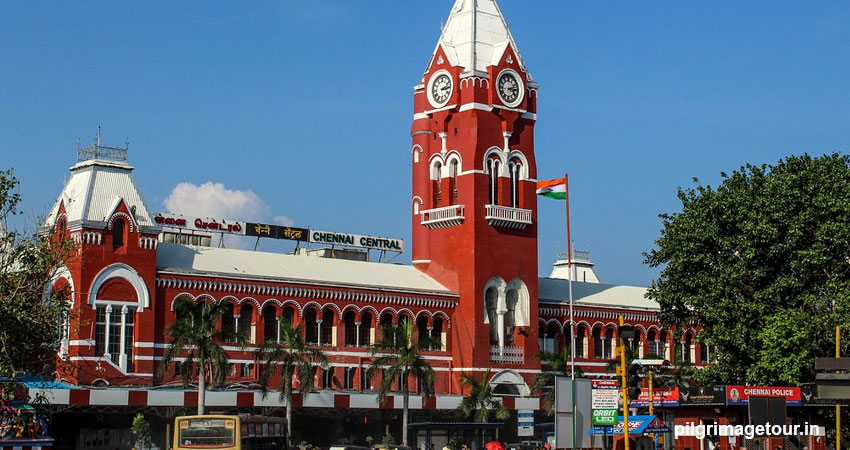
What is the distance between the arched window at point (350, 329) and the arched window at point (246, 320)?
23.0 feet

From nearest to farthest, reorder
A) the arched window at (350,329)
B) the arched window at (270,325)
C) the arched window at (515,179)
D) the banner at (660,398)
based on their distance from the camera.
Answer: the banner at (660,398) < the arched window at (270,325) < the arched window at (350,329) < the arched window at (515,179)

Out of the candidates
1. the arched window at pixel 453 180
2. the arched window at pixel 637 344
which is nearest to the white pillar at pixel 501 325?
the arched window at pixel 453 180

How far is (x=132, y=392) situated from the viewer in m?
69.5

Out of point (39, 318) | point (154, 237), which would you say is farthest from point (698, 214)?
point (39, 318)

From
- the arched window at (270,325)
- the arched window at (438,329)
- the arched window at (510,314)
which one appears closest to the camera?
the arched window at (270,325)

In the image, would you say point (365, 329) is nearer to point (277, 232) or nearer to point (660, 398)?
point (277, 232)

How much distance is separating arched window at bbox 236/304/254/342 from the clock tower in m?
15.7

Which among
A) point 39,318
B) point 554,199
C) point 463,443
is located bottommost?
point 463,443

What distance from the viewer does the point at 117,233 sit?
250 ft

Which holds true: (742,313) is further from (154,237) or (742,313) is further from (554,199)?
(154,237)

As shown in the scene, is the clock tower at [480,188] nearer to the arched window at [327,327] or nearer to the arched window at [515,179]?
the arched window at [515,179]

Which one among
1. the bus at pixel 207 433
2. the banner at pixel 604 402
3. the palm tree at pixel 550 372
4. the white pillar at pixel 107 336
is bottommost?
the bus at pixel 207 433

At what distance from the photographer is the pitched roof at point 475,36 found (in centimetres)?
9144

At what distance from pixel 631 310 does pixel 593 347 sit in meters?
4.90
